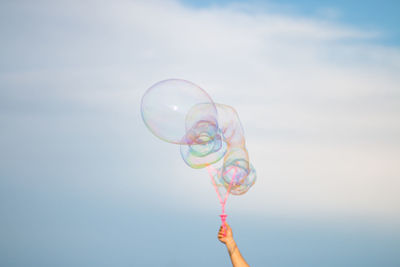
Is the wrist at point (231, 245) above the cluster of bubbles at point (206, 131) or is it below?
below

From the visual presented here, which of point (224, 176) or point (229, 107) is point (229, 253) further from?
point (229, 107)

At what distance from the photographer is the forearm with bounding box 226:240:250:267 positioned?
476 cm

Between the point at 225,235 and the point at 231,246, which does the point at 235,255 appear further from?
the point at 225,235

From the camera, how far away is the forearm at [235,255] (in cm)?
476

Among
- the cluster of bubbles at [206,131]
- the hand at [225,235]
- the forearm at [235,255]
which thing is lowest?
the forearm at [235,255]

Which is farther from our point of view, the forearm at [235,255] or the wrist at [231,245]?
the wrist at [231,245]

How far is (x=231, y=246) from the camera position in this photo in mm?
4895

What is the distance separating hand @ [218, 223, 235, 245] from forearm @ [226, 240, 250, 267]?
0.9 inches

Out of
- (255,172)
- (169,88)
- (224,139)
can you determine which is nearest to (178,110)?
(169,88)

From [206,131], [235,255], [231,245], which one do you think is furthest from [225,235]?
[206,131]

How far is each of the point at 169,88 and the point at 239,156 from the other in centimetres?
191

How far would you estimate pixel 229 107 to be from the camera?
9922mm

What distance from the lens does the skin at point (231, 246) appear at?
15.7 feet

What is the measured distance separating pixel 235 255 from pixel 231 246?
0.35ft
